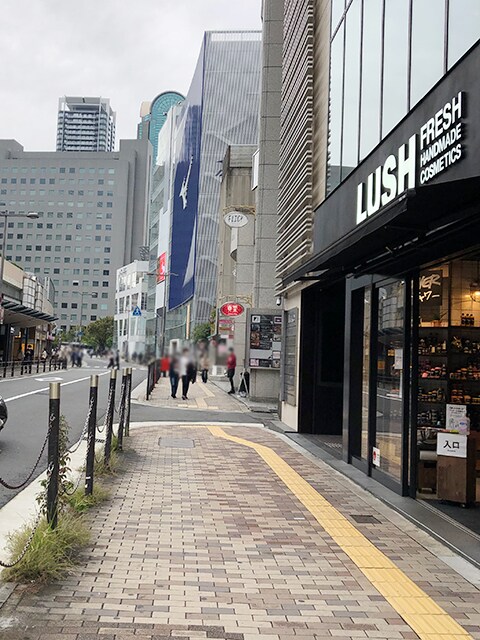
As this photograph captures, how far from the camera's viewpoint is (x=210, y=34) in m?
3.45

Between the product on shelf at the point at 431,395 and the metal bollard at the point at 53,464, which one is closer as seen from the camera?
the metal bollard at the point at 53,464

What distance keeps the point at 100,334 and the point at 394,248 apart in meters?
7.39

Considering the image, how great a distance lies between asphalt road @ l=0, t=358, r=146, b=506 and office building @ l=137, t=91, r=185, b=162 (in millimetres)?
1228

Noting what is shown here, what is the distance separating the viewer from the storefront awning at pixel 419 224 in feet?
21.1

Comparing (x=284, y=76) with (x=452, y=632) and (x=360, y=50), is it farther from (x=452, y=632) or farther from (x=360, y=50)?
(x=452, y=632)

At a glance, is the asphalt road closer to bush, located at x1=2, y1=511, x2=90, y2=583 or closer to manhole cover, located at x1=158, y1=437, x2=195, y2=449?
bush, located at x1=2, y1=511, x2=90, y2=583

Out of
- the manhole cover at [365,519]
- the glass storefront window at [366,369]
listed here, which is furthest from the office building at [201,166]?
the glass storefront window at [366,369]

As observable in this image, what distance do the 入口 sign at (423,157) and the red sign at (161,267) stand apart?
4.63 m

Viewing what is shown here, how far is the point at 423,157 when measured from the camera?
26.1 ft

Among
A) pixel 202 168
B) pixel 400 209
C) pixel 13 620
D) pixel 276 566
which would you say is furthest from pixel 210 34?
pixel 276 566

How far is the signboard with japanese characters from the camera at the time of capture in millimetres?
8625

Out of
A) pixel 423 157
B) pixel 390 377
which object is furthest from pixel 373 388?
pixel 423 157

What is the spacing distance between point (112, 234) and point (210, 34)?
115 centimetres

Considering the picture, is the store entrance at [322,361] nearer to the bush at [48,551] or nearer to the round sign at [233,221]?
the round sign at [233,221]
